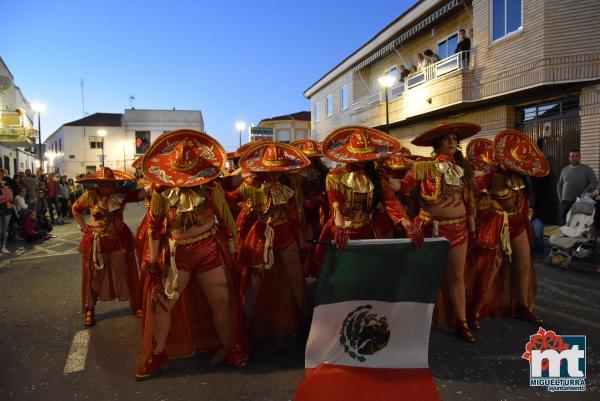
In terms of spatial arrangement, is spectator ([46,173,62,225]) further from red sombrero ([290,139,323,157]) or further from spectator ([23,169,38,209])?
red sombrero ([290,139,323,157])

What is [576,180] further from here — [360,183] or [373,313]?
A: [373,313]

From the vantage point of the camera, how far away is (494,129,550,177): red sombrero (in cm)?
430

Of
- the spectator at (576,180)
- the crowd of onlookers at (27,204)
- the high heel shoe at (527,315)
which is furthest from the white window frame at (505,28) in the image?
the crowd of onlookers at (27,204)

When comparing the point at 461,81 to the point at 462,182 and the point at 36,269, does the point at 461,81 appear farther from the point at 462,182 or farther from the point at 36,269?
the point at 36,269

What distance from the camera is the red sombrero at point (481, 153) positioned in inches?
179

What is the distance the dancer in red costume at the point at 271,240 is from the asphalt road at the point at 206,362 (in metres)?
0.34

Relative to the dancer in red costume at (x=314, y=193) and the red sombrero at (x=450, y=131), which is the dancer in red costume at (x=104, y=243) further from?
the red sombrero at (x=450, y=131)

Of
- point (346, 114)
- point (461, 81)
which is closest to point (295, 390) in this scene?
point (461, 81)

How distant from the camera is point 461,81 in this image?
1257 centimetres

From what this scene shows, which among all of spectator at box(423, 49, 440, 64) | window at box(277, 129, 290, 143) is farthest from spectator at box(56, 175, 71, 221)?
window at box(277, 129, 290, 143)

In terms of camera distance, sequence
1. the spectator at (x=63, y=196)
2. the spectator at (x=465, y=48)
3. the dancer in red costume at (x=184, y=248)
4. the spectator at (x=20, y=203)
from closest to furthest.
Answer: the dancer in red costume at (x=184, y=248)
the spectator at (x=20, y=203)
the spectator at (x=465, y=48)
the spectator at (x=63, y=196)

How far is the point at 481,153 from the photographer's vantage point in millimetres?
4789

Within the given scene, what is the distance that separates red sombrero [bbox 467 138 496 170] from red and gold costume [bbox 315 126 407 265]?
1.48m

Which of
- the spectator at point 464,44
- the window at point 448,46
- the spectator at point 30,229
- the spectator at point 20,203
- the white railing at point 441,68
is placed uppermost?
the window at point 448,46
